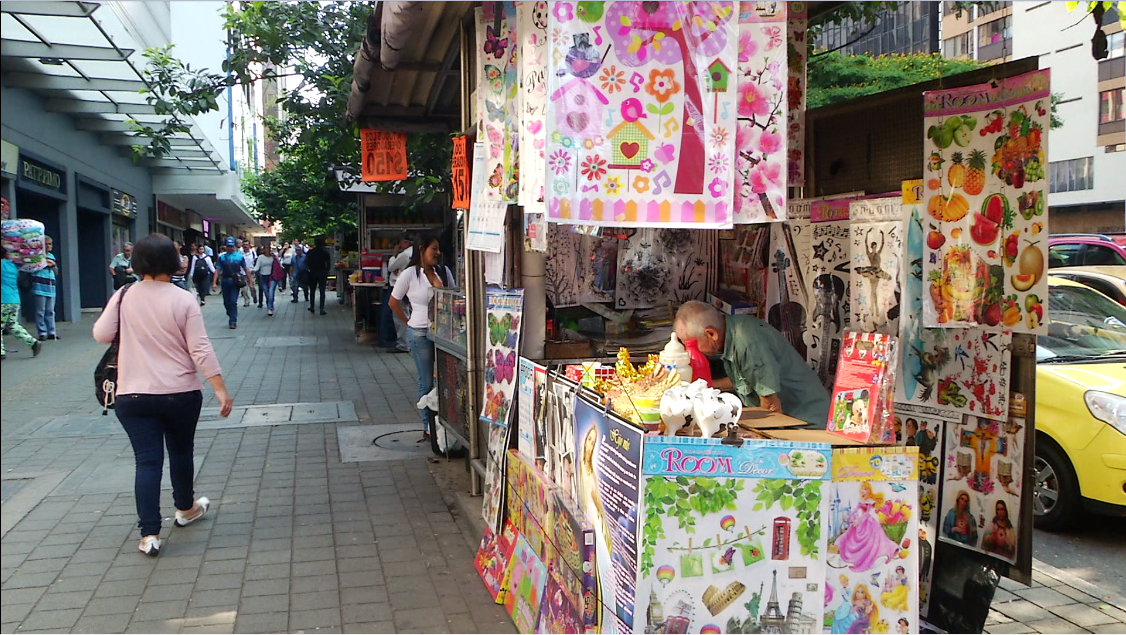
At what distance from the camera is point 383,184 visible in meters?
9.52

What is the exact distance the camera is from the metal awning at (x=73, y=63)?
459 inches

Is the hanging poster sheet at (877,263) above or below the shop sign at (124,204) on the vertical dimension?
below

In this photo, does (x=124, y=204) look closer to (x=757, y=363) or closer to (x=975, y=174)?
(x=757, y=363)

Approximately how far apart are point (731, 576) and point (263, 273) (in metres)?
24.2

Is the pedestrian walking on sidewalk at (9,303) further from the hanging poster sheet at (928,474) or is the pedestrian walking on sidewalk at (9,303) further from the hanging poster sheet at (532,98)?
the hanging poster sheet at (928,474)

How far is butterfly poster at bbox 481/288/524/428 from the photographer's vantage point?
4.90m

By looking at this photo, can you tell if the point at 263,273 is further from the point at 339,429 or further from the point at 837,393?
the point at 837,393

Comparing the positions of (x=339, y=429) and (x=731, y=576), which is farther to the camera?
(x=339, y=429)

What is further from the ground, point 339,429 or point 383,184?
point 383,184

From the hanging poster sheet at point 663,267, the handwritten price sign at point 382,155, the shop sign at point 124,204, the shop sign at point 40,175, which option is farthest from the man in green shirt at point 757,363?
the shop sign at point 124,204

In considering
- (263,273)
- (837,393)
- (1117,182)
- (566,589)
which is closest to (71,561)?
(566,589)

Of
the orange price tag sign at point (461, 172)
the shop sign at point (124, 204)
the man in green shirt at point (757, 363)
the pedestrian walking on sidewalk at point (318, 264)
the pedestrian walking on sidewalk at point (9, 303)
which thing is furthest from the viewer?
the shop sign at point (124, 204)

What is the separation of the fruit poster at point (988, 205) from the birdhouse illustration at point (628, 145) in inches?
54.1

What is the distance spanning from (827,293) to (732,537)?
75.8 inches
